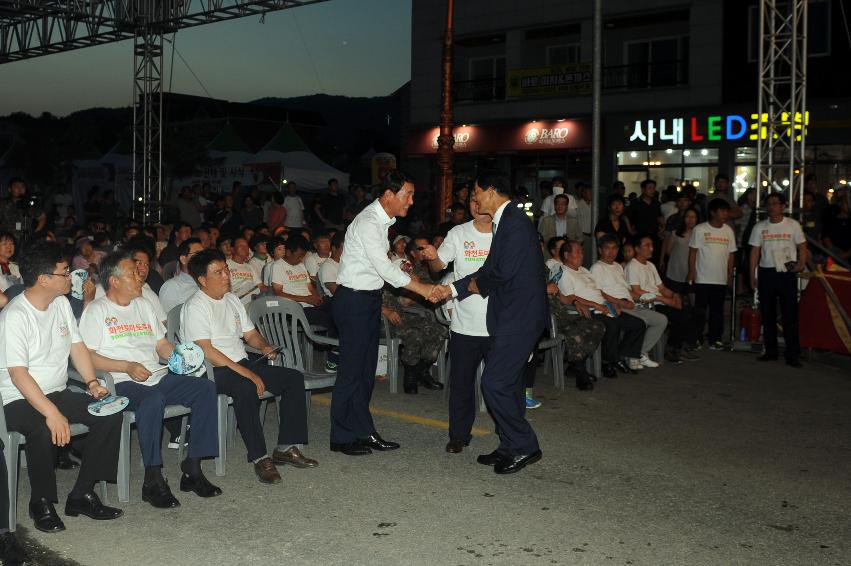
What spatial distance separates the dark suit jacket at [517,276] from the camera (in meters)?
6.15

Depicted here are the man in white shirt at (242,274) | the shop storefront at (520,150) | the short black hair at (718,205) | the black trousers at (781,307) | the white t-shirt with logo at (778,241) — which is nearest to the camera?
the man in white shirt at (242,274)

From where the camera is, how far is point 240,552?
15.2 feet

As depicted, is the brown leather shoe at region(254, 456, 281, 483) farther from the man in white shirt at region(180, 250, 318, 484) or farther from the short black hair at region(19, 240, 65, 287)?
the short black hair at region(19, 240, 65, 287)

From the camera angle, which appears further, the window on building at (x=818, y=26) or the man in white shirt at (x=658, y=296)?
the window on building at (x=818, y=26)

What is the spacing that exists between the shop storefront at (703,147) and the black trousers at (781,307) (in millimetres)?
12710

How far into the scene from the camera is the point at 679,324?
10.6 meters

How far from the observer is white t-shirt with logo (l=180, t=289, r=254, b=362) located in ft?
20.4

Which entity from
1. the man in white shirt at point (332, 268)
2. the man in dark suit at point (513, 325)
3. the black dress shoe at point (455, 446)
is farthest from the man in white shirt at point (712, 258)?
the man in dark suit at point (513, 325)

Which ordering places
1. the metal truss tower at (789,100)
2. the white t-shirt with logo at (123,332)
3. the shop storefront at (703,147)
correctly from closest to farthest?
the white t-shirt with logo at (123,332) < the metal truss tower at (789,100) < the shop storefront at (703,147)

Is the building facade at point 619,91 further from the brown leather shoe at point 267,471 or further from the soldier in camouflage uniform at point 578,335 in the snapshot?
the brown leather shoe at point 267,471

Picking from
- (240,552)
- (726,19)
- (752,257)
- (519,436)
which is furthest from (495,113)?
(240,552)

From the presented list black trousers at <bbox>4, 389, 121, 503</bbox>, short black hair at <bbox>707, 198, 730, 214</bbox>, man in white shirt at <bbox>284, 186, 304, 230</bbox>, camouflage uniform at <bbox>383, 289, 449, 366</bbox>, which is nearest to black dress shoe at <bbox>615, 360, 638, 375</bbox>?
camouflage uniform at <bbox>383, 289, 449, 366</bbox>

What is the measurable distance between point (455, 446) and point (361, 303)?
3.98 feet

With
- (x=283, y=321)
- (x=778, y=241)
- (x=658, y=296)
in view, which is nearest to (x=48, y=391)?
(x=283, y=321)
